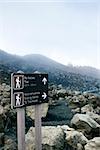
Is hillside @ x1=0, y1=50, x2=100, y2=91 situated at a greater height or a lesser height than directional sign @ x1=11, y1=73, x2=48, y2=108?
greater

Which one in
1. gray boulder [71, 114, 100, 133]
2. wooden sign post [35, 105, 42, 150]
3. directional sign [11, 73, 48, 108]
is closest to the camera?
directional sign [11, 73, 48, 108]

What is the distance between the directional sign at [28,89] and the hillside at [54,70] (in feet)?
1.24

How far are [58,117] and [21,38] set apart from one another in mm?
917

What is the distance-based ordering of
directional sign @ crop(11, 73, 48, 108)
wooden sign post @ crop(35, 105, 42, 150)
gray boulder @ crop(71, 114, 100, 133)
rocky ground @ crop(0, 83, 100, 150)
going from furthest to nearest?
gray boulder @ crop(71, 114, 100, 133), rocky ground @ crop(0, 83, 100, 150), wooden sign post @ crop(35, 105, 42, 150), directional sign @ crop(11, 73, 48, 108)

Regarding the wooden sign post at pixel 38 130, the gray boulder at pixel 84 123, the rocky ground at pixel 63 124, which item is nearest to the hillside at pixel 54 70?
the rocky ground at pixel 63 124

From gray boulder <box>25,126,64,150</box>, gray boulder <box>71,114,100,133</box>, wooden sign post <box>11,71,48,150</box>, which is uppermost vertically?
wooden sign post <box>11,71,48,150</box>

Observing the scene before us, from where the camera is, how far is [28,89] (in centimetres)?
274

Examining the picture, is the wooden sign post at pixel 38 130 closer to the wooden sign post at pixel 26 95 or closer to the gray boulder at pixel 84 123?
the wooden sign post at pixel 26 95

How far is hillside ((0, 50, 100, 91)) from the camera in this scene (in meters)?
3.21

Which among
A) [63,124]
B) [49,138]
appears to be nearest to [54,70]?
[63,124]

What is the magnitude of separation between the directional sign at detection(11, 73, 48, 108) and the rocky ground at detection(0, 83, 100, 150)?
375mm

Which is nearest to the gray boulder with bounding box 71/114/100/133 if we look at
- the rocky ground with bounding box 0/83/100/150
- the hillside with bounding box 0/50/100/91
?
the rocky ground with bounding box 0/83/100/150

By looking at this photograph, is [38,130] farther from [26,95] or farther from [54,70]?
[54,70]

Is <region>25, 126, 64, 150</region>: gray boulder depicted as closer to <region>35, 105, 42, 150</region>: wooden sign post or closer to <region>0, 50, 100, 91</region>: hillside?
<region>35, 105, 42, 150</region>: wooden sign post
